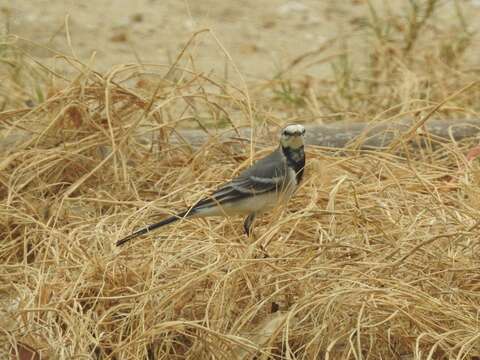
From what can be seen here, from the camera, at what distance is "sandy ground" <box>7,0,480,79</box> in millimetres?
8375

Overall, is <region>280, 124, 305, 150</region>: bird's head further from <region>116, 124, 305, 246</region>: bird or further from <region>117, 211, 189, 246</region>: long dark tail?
<region>117, 211, 189, 246</region>: long dark tail

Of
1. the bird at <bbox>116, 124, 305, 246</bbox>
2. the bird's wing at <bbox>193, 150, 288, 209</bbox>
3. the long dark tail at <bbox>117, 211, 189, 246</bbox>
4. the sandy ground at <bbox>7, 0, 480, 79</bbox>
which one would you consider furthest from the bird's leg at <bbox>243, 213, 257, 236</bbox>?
the sandy ground at <bbox>7, 0, 480, 79</bbox>

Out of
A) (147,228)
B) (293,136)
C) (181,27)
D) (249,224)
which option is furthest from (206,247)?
(181,27)

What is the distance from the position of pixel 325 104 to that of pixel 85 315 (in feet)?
10.7

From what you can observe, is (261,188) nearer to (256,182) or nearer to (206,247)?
(256,182)

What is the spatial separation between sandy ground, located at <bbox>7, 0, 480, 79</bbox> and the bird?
3300 mm

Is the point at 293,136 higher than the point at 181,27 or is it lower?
higher

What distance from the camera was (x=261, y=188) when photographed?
460 cm

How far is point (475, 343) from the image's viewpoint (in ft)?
12.0

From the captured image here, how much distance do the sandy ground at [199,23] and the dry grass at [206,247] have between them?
2.15 m

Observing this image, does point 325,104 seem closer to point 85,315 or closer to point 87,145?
point 87,145

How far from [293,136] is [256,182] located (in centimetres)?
25

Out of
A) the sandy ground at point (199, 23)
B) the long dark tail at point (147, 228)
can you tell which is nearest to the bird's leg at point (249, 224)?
the long dark tail at point (147, 228)

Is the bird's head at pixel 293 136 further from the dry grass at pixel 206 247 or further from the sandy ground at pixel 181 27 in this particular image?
the sandy ground at pixel 181 27
